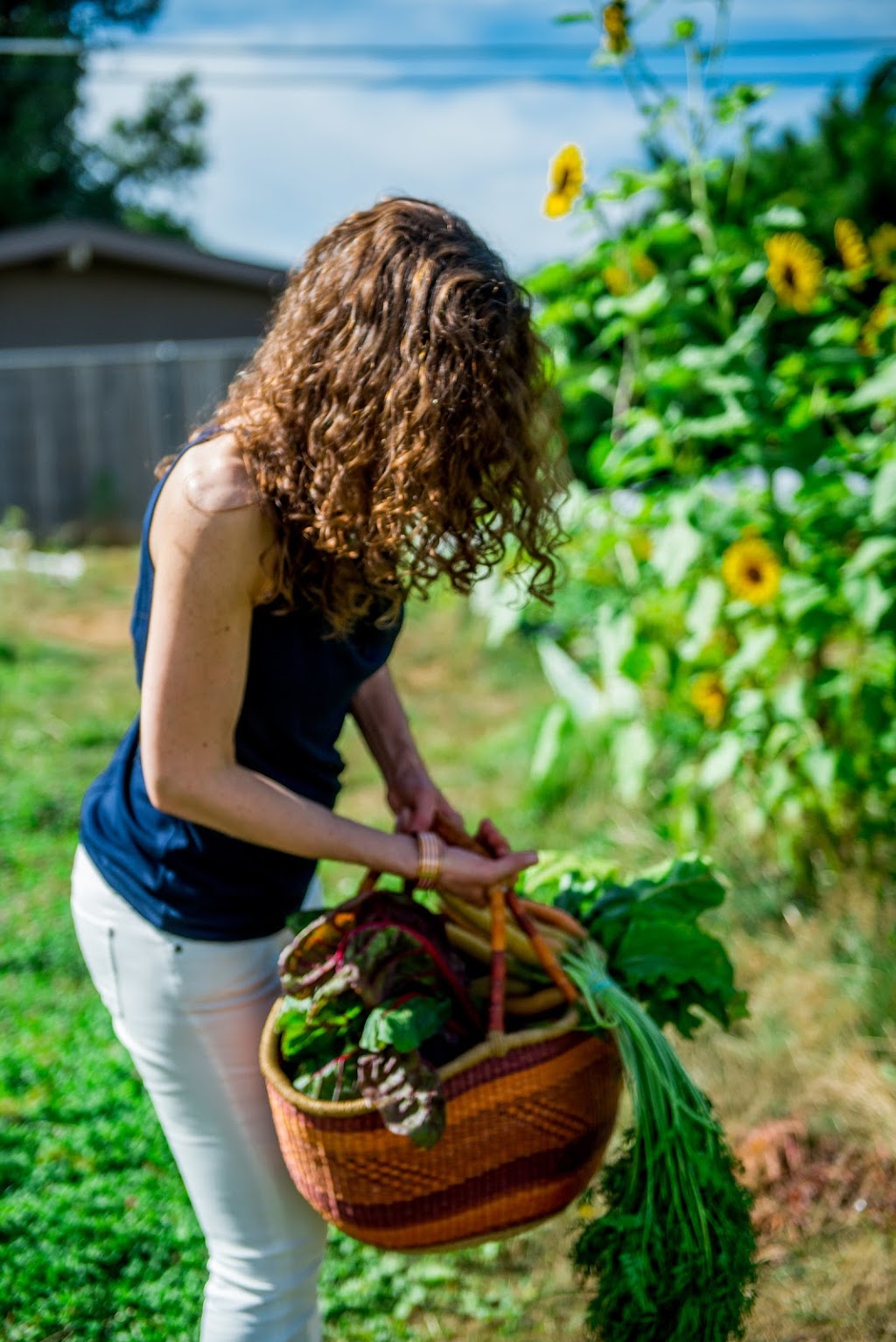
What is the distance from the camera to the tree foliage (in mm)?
20672

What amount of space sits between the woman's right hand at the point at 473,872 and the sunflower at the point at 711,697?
1702 millimetres

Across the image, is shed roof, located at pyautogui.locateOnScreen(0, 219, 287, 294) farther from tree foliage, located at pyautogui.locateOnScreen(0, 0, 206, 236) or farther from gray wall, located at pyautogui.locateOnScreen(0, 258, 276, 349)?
tree foliage, located at pyautogui.locateOnScreen(0, 0, 206, 236)

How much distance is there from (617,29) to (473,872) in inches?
83.8

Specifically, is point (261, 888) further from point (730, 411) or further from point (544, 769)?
point (544, 769)

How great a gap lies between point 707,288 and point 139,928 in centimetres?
247

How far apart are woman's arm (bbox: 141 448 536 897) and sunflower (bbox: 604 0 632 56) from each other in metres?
1.93

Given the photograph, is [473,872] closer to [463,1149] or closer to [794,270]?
[463,1149]

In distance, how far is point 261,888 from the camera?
1.77 metres

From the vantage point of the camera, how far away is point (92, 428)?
41.2 feet

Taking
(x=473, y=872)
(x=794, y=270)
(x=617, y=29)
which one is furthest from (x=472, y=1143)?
(x=617, y=29)

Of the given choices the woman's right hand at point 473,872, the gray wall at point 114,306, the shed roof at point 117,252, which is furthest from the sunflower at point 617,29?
the gray wall at point 114,306

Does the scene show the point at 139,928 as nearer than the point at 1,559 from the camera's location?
Yes

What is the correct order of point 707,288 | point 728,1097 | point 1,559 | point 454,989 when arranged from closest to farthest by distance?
point 454,989 → point 728,1097 → point 707,288 → point 1,559

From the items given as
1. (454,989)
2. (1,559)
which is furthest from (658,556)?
(1,559)
